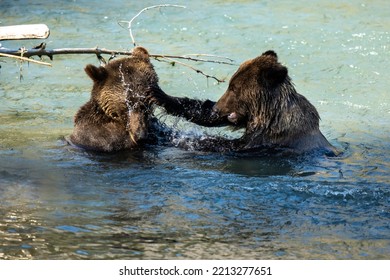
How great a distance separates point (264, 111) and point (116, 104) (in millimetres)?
1514

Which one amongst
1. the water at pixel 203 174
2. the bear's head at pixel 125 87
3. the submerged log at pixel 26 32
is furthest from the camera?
the bear's head at pixel 125 87

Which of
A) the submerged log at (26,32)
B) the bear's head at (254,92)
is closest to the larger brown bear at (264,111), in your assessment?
the bear's head at (254,92)

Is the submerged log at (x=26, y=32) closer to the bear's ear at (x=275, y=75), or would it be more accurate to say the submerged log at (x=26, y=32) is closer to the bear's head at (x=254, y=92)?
the bear's head at (x=254, y=92)

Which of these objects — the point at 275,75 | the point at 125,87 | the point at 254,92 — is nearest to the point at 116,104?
the point at 125,87

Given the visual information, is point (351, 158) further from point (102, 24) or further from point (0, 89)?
point (102, 24)

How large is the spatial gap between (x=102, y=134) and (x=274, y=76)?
184 centimetres

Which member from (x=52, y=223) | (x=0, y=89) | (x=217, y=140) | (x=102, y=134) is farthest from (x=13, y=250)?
(x=0, y=89)

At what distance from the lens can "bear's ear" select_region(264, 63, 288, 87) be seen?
8.72 metres

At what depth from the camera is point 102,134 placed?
8.88 m

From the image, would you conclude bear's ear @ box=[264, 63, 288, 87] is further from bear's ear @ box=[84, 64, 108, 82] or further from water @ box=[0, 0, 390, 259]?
bear's ear @ box=[84, 64, 108, 82]

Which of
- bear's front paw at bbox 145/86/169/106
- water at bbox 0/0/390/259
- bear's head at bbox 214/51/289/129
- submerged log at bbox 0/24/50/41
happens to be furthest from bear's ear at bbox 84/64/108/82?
bear's head at bbox 214/51/289/129

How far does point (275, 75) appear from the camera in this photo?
8.79m

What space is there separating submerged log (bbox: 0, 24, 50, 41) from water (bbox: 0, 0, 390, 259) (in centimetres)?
133

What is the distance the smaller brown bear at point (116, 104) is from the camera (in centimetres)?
872
